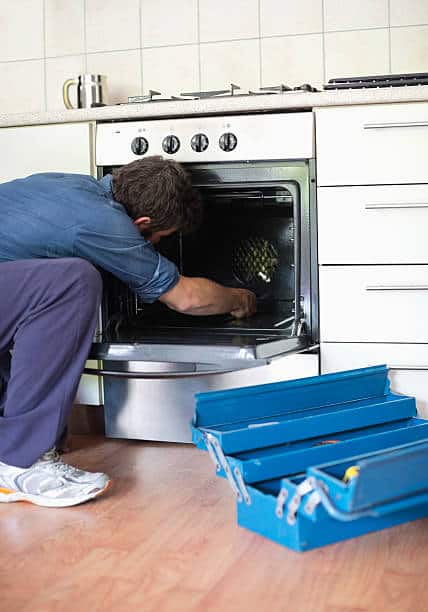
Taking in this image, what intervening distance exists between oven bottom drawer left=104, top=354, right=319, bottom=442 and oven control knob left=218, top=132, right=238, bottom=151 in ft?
1.97

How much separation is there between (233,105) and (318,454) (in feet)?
3.29

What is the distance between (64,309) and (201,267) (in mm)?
751

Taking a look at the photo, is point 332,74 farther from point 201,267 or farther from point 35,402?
point 35,402

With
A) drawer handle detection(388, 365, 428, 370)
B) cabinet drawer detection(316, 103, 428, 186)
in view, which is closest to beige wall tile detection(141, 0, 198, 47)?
cabinet drawer detection(316, 103, 428, 186)

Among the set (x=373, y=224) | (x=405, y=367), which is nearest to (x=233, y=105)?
(x=373, y=224)

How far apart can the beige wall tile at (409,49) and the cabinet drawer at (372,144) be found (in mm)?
623

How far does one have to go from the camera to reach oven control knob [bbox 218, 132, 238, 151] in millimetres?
2186

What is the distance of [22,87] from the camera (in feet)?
9.86

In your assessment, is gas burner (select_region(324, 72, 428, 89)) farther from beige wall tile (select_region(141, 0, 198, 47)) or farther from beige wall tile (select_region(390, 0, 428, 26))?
beige wall tile (select_region(141, 0, 198, 47))

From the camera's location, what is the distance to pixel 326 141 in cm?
215

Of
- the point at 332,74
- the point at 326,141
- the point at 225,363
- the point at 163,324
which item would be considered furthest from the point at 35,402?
the point at 332,74

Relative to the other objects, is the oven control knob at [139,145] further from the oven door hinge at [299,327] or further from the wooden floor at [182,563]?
the wooden floor at [182,563]

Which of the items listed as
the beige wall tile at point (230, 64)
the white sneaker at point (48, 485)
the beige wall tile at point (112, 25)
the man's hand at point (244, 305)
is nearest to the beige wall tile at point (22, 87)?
the beige wall tile at point (112, 25)

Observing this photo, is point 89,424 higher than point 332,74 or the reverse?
the reverse
